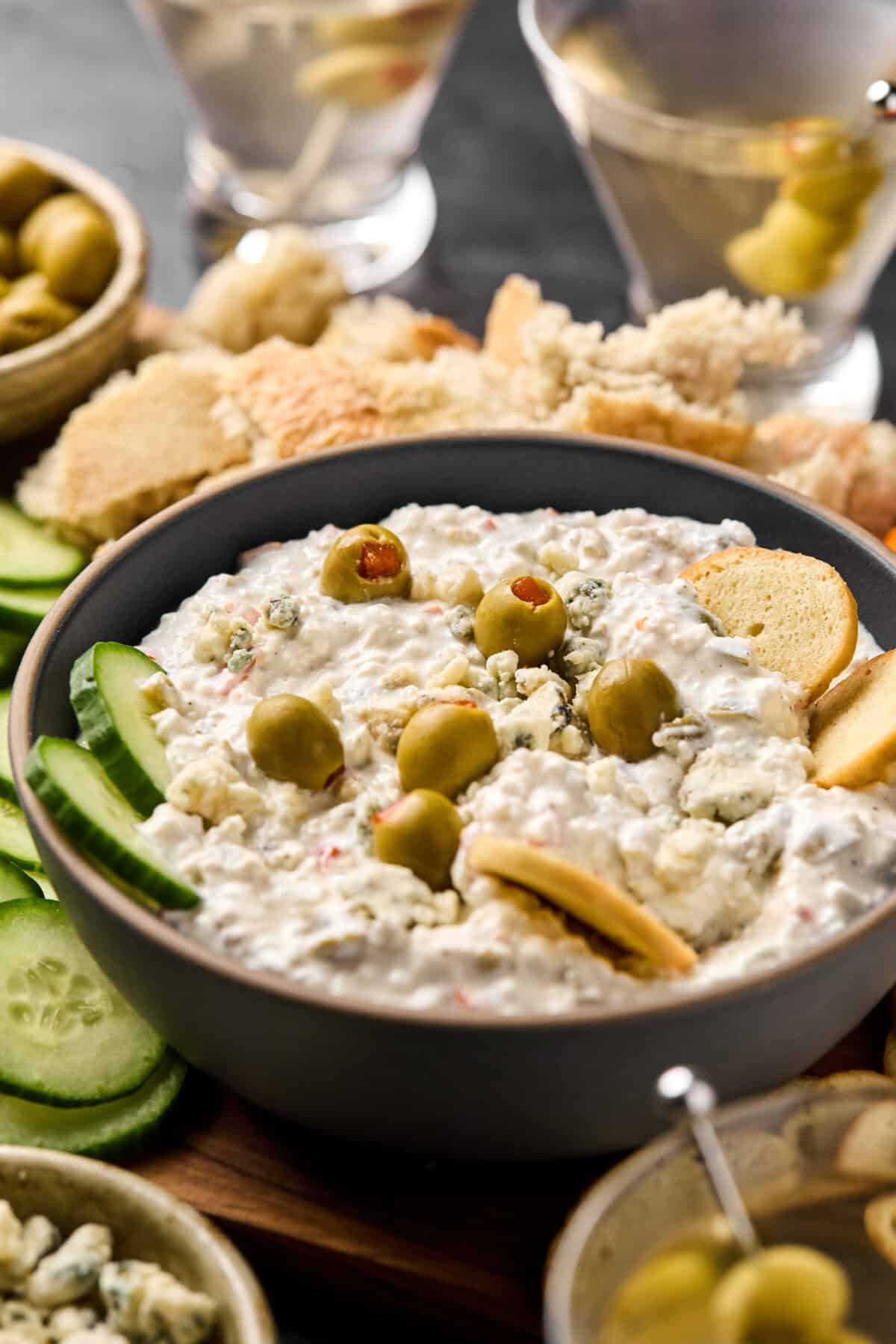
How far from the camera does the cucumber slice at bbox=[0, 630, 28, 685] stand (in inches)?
115

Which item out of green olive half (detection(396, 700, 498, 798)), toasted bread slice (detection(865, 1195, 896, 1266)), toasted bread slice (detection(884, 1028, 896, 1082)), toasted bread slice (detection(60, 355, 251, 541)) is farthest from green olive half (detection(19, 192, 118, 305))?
toasted bread slice (detection(865, 1195, 896, 1266))

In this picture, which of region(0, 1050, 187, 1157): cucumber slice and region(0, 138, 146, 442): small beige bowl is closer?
→ region(0, 1050, 187, 1157): cucumber slice

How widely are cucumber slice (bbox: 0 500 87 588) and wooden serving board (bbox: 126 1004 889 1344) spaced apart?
A: 46.8 inches

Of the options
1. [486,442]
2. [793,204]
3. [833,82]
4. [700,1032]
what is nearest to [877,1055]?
[700,1032]

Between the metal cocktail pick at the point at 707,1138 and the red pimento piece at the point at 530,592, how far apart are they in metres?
0.83

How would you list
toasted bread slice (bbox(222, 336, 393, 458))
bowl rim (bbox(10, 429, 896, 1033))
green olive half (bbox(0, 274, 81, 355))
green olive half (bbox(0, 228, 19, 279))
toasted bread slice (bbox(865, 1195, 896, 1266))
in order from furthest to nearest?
1. green olive half (bbox(0, 228, 19, 279))
2. green olive half (bbox(0, 274, 81, 355))
3. toasted bread slice (bbox(222, 336, 393, 458))
4. bowl rim (bbox(10, 429, 896, 1033))
5. toasted bread slice (bbox(865, 1195, 896, 1266))

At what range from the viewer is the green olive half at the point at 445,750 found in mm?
2080

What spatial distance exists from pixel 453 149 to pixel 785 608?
10.5ft

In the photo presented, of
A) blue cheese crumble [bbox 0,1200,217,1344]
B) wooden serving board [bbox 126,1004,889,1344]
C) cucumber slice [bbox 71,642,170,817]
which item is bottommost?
wooden serving board [bbox 126,1004,889,1344]

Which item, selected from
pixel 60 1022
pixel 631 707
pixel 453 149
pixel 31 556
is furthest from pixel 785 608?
pixel 453 149

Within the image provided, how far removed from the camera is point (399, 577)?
8.00 ft

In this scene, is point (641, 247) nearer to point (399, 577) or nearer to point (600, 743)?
point (399, 577)

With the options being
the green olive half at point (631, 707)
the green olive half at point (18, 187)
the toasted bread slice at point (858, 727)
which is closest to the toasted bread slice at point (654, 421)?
the toasted bread slice at point (858, 727)

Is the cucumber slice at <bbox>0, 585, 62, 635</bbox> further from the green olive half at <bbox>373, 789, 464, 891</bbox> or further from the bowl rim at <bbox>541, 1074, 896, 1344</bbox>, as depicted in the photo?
the bowl rim at <bbox>541, 1074, 896, 1344</bbox>
